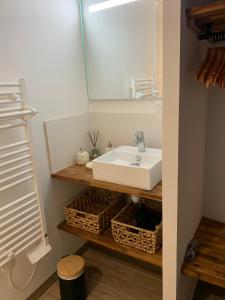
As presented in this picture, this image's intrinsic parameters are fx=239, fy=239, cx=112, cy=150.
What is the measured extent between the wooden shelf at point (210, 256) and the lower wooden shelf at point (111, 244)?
0.23 m

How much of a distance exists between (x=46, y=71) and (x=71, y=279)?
150 centimetres

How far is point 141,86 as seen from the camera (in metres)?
1.89

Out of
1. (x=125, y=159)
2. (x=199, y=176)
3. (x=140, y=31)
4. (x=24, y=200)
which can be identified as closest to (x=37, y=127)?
(x=24, y=200)

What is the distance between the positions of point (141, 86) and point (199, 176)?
822mm

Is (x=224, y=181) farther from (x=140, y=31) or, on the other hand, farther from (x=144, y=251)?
(x=140, y=31)

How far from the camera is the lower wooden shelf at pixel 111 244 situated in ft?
5.13

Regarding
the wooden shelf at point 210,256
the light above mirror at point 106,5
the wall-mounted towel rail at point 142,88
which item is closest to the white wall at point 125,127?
the wall-mounted towel rail at point 142,88

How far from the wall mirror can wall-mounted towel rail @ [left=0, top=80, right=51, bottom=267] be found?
2.57ft

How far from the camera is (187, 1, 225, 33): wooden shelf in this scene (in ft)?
3.16

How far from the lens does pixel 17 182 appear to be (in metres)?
1.50

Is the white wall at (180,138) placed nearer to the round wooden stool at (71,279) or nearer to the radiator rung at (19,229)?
the round wooden stool at (71,279)

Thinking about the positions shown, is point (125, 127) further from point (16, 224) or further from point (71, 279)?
point (71, 279)

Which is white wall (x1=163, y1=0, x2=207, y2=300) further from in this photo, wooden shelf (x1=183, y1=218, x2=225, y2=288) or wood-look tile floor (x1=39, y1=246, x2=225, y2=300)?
wood-look tile floor (x1=39, y1=246, x2=225, y2=300)

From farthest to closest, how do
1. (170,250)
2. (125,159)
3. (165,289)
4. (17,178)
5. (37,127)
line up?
(125,159), (37,127), (17,178), (165,289), (170,250)
